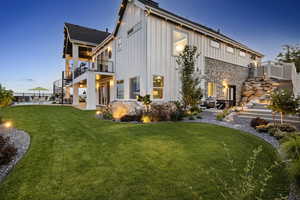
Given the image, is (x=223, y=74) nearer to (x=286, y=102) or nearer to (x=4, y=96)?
(x=286, y=102)

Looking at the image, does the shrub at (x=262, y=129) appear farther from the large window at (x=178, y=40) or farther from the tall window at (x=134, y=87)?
the tall window at (x=134, y=87)

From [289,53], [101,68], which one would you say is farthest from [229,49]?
[289,53]

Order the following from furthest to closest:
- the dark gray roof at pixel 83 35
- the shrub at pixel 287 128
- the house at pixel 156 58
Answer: the dark gray roof at pixel 83 35 < the house at pixel 156 58 < the shrub at pixel 287 128

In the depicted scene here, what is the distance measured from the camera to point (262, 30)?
20.0 meters

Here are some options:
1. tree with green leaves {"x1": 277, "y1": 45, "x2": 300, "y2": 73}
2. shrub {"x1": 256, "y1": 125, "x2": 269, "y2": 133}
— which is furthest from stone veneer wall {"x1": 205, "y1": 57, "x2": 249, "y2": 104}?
tree with green leaves {"x1": 277, "y1": 45, "x2": 300, "y2": 73}

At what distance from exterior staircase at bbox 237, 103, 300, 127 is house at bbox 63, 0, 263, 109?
4016mm

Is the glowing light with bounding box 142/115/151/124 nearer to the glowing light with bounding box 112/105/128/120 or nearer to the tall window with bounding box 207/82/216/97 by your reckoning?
the glowing light with bounding box 112/105/128/120

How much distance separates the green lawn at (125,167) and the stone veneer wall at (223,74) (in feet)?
28.7

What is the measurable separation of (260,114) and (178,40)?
6.99 meters

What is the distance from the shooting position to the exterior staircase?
20.9 ft

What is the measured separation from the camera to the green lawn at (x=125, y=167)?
7.48 feet

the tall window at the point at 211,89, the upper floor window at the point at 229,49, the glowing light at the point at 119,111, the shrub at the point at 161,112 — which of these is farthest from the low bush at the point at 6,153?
the upper floor window at the point at 229,49

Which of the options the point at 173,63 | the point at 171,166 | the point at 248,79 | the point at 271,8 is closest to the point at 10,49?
the point at 173,63

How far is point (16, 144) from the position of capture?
4.26 metres
